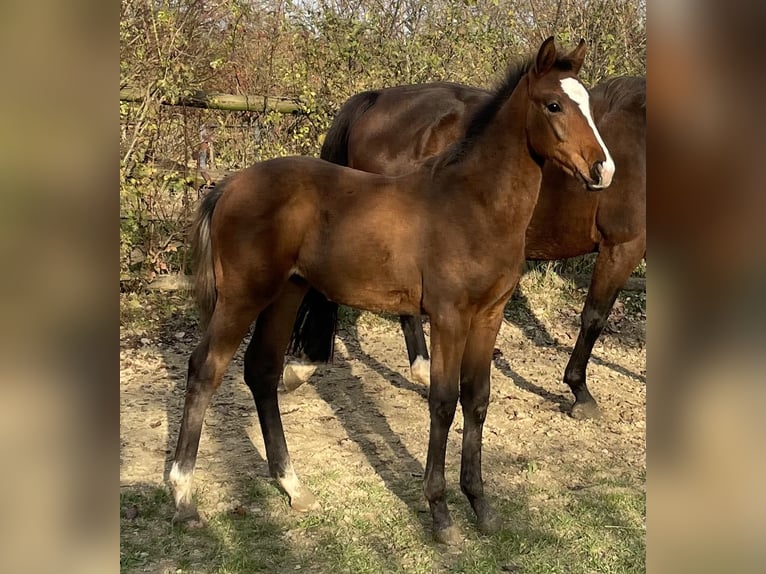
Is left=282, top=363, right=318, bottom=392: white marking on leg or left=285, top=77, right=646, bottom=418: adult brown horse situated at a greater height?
left=285, top=77, right=646, bottom=418: adult brown horse

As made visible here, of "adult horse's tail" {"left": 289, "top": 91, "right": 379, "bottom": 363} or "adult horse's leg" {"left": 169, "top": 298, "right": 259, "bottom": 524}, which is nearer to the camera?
"adult horse's leg" {"left": 169, "top": 298, "right": 259, "bottom": 524}

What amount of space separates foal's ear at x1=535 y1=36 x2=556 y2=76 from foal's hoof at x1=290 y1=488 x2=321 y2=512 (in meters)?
2.11

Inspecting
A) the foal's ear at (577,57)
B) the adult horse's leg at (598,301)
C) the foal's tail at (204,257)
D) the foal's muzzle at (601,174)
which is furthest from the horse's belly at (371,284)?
the adult horse's leg at (598,301)

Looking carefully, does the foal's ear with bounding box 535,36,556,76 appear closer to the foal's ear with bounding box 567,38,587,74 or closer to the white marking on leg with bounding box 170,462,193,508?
the foal's ear with bounding box 567,38,587,74

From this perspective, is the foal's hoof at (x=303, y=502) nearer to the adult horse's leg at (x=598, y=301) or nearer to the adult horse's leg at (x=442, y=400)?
the adult horse's leg at (x=442, y=400)

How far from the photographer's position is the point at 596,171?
2.78m

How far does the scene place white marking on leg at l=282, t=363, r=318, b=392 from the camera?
4.47 m

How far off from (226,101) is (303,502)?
4639 mm

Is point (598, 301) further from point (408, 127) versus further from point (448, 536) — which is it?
point (448, 536)

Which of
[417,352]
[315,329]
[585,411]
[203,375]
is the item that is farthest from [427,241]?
[417,352]

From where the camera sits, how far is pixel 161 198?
6590 millimetres

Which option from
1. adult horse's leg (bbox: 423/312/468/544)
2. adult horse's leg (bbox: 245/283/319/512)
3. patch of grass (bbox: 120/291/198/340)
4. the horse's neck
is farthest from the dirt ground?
the horse's neck

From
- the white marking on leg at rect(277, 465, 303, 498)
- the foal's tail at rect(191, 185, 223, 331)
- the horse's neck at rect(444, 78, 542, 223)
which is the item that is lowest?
the white marking on leg at rect(277, 465, 303, 498)
